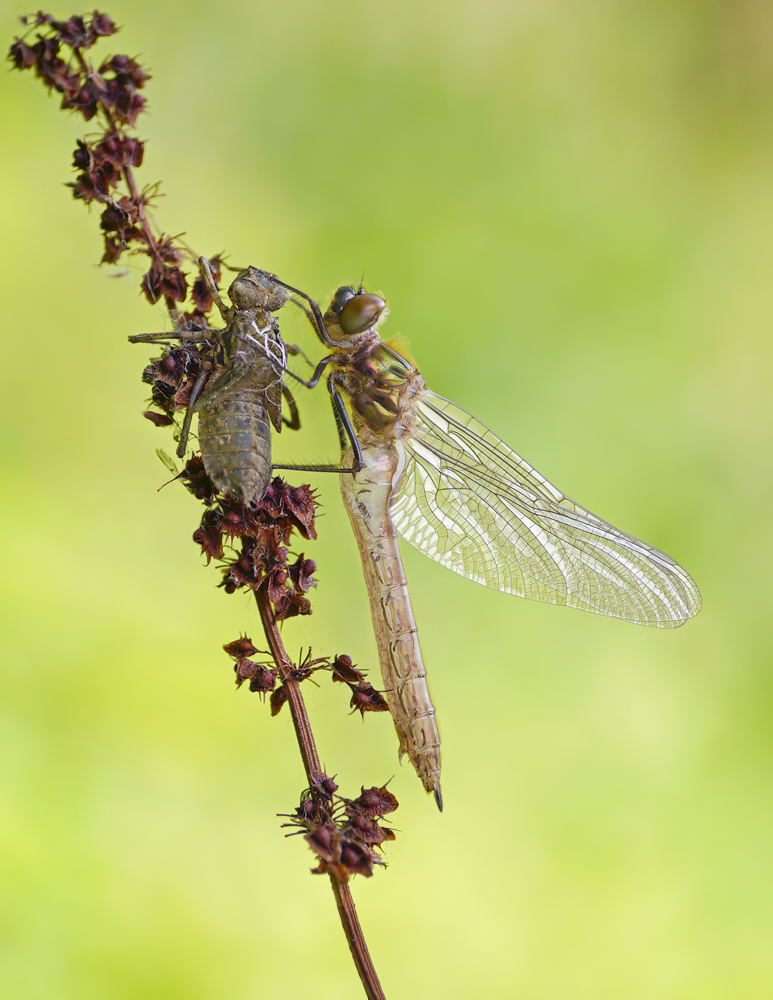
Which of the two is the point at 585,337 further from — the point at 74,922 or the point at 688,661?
the point at 74,922

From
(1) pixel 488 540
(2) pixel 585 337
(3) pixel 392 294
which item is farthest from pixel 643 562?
(3) pixel 392 294

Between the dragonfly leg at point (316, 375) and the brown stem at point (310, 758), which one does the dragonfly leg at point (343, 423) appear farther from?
the brown stem at point (310, 758)

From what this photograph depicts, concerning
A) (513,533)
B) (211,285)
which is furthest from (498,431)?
(211,285)

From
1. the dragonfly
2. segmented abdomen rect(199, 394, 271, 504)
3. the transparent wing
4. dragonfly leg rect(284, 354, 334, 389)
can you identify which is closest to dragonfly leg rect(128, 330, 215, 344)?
the dragonfly

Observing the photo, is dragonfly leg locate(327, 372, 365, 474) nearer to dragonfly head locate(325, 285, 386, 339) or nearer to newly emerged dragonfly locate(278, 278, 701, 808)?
newly emerged dragonfly locate(278, 278, 701, 808)

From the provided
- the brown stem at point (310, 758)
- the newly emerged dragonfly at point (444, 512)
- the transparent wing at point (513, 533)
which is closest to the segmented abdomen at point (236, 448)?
the brown stem at point (310, 758)
